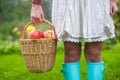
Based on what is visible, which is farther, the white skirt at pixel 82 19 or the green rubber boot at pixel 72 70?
the green rubber boot at pixel 72 70

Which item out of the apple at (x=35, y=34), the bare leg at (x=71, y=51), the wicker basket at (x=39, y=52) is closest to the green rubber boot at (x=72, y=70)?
the bare leg at (x=71, y=51)

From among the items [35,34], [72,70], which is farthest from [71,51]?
[35,34]

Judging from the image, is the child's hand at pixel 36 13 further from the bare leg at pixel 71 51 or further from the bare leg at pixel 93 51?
the bare leg at pixel 93 51

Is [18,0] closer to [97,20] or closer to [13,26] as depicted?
[13,26]

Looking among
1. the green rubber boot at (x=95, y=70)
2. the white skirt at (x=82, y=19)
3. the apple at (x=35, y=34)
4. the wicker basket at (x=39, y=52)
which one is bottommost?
the green rubber boot at (x=95, y=70)

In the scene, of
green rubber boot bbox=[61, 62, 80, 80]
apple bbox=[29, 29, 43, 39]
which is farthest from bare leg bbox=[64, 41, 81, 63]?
apple bbox=[29, 29, 43, 39]

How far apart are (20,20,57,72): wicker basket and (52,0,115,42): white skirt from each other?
126 mm

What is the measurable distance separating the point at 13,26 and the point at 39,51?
756cm

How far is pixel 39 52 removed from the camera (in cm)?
264

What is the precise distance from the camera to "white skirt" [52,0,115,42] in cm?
249

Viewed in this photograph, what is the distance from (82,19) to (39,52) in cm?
35

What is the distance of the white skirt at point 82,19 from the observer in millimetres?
2490

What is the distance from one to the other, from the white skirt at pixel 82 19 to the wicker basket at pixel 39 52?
126mm

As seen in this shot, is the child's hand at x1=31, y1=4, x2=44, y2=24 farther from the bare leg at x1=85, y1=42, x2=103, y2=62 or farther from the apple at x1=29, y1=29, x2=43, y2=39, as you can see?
the bare leg at x1=85, y1=42, x2=103, y2=62
